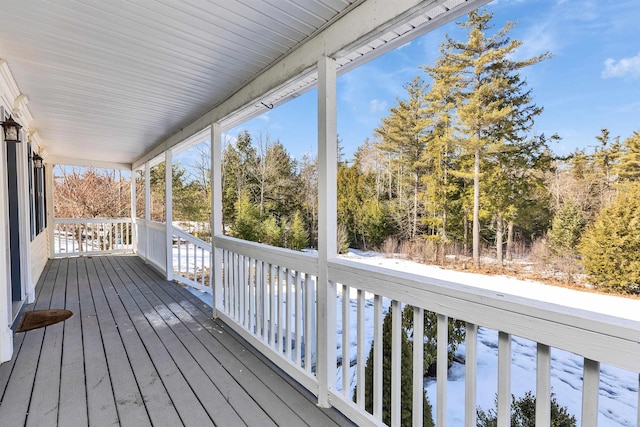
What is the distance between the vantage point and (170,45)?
7.22ft

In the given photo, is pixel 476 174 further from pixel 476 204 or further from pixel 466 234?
pixel 466 234

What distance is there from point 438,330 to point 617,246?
178 centimetres

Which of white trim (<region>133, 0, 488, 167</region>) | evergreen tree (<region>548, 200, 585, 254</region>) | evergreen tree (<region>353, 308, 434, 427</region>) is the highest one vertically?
white trim (<region>133, 0, 488, 167</region>)

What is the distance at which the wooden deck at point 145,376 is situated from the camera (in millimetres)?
1895

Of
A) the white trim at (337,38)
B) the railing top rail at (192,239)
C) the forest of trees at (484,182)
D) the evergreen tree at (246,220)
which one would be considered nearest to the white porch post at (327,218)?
the white trim at (337,38)

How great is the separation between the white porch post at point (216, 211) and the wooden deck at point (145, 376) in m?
0.32

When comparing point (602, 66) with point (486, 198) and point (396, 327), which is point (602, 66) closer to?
point (486, 198)

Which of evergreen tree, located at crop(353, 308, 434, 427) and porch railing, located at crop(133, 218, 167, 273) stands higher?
porch railing, located at crop(133, 218, 167, 273)

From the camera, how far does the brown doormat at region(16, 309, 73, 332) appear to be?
327 cm

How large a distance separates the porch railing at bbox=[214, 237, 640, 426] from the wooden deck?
23 cm

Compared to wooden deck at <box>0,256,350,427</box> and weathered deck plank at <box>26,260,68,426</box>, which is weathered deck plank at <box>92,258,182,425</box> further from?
weathered deck plank at <box>26,260,68,426</box>

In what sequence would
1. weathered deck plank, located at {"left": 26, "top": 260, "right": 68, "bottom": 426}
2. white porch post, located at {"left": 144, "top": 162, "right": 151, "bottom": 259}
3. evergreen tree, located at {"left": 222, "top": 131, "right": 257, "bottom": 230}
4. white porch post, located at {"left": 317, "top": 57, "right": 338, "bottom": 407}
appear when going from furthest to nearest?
evergreen tree, located at {"left": 222, "top": 131, "right": 257, "bottom": 230}, white porch post, located at {"left": 144, "top": 162, "right": 151, "bottom": 259}, white porch post, located at {"left": 317, "top": 57, "right": 338, "bottom": 407}, weathered deck plank, located at {"left": 26, "top": 260, "right": 68, "bottom": 426}

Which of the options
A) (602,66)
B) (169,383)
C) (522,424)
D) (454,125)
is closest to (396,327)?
(522,424)

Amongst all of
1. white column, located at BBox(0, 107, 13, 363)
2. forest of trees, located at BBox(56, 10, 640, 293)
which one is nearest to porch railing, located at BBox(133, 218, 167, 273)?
forest of trees, located at BBox(56, 10, 640, 293)
